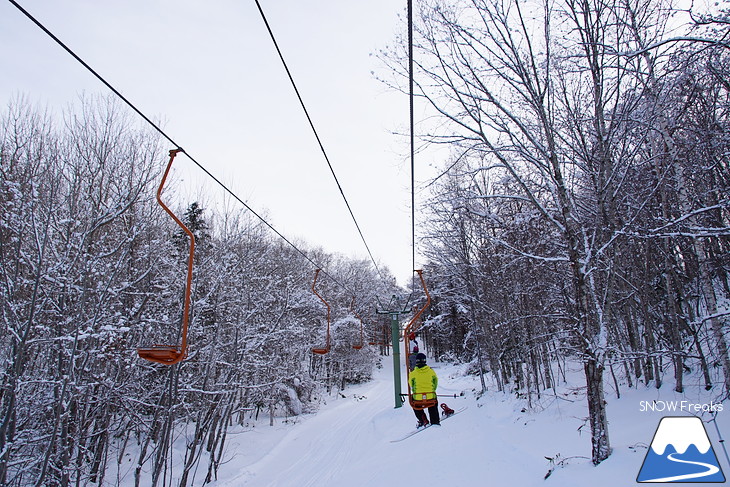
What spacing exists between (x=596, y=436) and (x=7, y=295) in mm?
9158

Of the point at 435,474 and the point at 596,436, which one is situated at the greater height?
the point at 596,436

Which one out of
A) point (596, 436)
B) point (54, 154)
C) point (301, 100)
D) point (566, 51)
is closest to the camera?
point (301, 100)

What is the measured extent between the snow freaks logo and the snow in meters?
0.11

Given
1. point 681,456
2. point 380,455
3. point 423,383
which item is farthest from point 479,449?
point 681,456

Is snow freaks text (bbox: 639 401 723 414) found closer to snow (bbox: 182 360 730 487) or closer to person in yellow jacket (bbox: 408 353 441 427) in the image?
snow (bbox: 182 360 730 487)

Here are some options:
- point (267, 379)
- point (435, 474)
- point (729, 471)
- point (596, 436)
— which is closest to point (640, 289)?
point (596, 436)

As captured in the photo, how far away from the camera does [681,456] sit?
12.6 ft

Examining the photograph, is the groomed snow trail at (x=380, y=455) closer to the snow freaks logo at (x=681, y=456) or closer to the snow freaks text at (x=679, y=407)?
the snow freaks logo at (x=681, y=456)

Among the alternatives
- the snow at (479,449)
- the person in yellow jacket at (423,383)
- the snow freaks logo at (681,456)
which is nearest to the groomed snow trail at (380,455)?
the snow at (479,449)

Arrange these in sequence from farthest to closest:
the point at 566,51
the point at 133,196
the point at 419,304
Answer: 1. the point at 419,304
2. the point at 133,196
3. the point at 566,51

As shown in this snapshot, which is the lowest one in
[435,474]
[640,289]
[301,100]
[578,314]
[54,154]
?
[435,474]

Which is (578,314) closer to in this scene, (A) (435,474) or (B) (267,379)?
(A) (435,474)

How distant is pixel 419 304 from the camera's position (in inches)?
1076

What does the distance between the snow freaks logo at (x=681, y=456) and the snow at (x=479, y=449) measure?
0.37ft
